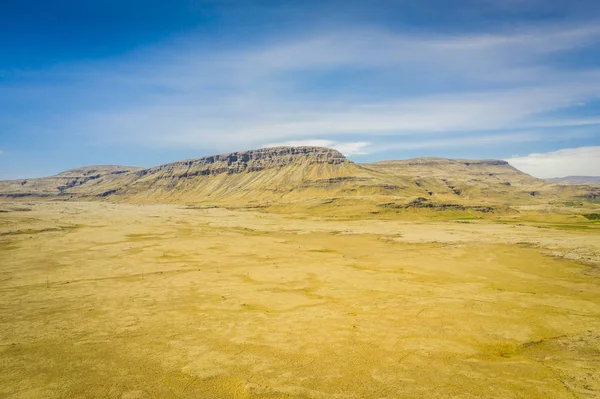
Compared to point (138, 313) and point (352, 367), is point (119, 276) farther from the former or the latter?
point (352, 367)

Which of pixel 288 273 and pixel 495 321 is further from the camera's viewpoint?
pixel 288 273

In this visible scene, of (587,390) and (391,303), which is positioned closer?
(587,390)

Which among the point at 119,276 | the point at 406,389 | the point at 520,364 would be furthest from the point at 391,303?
the point at 119,276

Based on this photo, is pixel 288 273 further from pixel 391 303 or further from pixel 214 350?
pixel 214 350

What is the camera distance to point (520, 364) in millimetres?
14766

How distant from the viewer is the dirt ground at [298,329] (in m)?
13.2

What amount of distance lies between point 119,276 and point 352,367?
93.0 feet

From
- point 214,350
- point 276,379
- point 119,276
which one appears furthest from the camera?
point 119,276

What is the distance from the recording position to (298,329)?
18984mm

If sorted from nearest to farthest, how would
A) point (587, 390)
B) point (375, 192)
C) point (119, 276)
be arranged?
point (587, 390) < point (119, 276) < point (375, 192)

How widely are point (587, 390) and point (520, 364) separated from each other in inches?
97.3

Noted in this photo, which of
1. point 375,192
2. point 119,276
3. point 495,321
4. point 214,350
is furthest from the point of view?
point 375,192

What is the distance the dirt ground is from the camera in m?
13.2

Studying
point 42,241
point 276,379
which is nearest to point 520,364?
point 276,379
